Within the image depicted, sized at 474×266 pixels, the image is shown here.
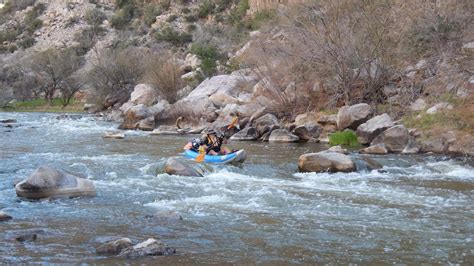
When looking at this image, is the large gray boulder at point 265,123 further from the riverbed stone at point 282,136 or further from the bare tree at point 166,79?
the bare tree at point 166,79

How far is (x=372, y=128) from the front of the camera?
17656mm

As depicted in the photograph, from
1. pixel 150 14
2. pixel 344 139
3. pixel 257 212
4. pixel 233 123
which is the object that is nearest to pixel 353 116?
pixel 344 139

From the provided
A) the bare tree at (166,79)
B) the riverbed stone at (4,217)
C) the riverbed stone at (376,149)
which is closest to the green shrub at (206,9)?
the bare tree at (166,79)

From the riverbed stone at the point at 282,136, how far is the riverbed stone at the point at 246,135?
0.72 metres

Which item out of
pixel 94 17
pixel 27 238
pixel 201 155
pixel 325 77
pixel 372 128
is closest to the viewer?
pixel 27 238

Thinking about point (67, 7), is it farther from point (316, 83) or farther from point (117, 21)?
point (316, 83)

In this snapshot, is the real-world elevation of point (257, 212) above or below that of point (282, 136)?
below

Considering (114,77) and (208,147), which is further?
(114,77)

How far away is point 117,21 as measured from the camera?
190 feet

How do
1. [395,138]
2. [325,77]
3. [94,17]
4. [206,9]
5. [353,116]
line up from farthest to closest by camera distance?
[94,17] → [206,9] → [325,77] → [353,116] → [395,138]

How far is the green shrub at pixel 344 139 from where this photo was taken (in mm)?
17703

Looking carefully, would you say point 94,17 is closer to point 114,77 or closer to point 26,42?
point 26,42

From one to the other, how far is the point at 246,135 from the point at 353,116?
3694 millimetres

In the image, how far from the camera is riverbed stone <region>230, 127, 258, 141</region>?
19812mm
